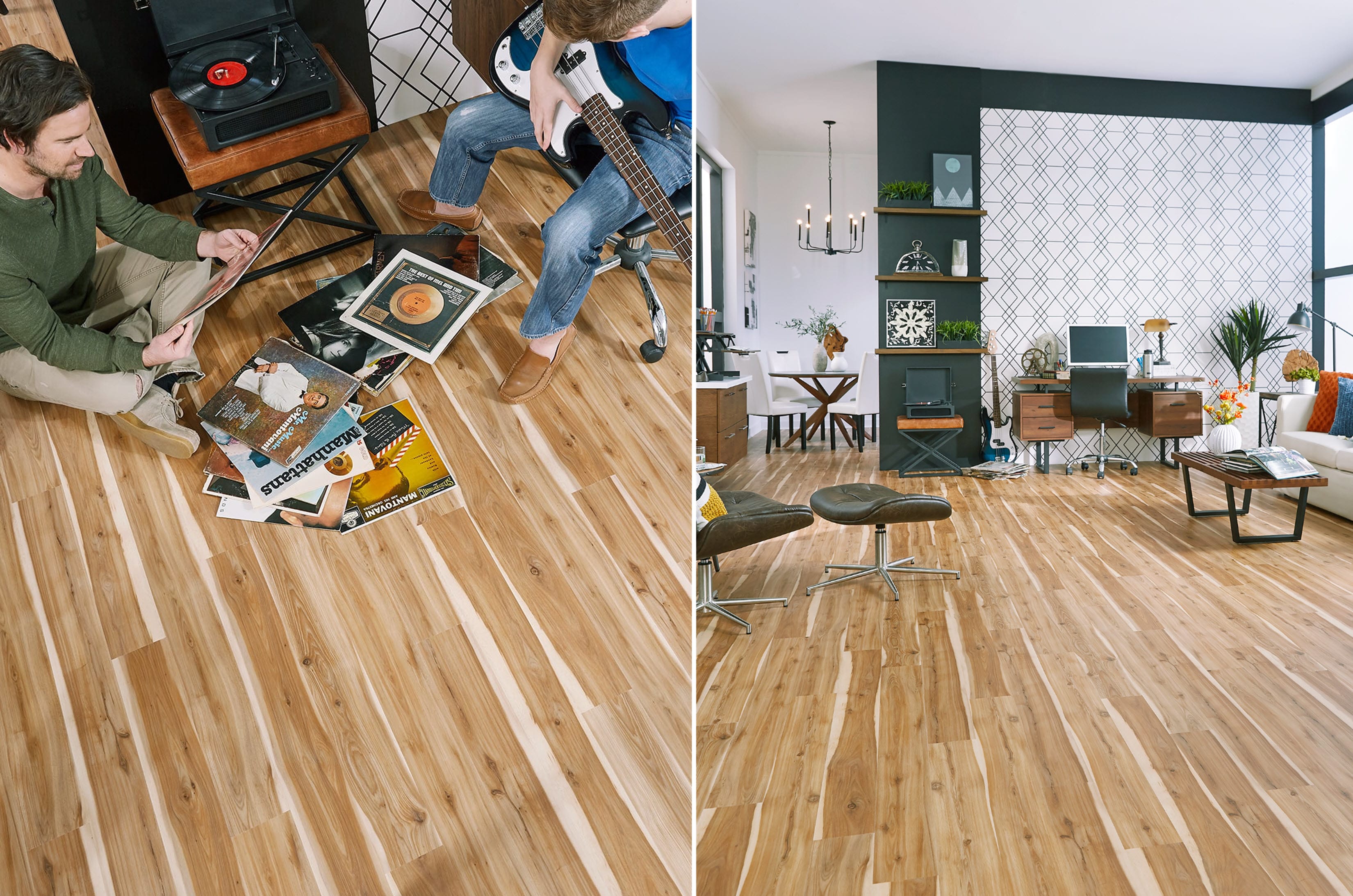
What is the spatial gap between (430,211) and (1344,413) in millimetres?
5309

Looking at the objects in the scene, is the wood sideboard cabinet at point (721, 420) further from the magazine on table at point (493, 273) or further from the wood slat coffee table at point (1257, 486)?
the magazine on table at point (493, 273)

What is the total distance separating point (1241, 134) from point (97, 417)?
24.8 feet

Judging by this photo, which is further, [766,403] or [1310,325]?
[766,403]

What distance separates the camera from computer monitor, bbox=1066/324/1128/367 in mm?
5664

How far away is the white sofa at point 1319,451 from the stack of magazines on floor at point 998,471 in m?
1.50

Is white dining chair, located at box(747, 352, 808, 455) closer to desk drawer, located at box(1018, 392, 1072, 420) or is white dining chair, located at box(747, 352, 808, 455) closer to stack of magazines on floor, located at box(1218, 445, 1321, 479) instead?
desk drawer, located at box(1018, 392, 1072, 420)

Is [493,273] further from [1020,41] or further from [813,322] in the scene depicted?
[813,322]

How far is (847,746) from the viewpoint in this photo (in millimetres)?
2023

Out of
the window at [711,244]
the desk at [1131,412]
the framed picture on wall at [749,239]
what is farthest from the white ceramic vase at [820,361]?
the desk at [1131,412]

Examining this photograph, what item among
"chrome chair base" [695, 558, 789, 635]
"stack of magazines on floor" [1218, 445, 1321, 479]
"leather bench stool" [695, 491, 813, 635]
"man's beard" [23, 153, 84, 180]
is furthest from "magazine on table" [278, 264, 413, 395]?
"stack of magazines on floor" [1218, 445, 1321, 479]

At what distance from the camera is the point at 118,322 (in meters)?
1.19

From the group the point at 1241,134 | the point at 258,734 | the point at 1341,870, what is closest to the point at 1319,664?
the point at 1341,870

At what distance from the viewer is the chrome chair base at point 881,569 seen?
325 centimetres

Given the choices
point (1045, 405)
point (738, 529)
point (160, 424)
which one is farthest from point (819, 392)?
point (160, 424)
